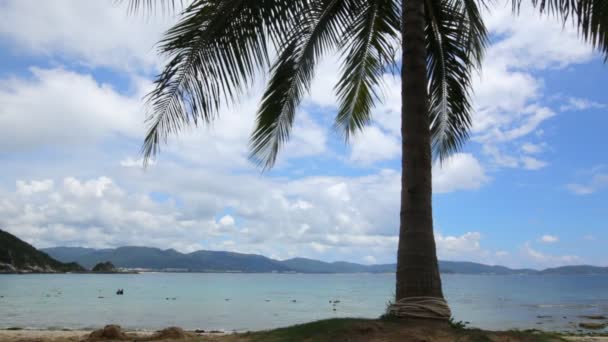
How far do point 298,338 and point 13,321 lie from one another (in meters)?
24.3

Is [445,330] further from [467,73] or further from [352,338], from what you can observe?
[467,73]

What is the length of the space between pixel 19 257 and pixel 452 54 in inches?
5954

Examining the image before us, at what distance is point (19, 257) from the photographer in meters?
137

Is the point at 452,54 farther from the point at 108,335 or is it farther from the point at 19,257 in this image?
the point at 19,257

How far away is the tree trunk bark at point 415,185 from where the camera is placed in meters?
6.52

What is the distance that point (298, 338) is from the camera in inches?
243

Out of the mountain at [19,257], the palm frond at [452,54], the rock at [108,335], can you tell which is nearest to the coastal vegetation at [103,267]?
the mountain at [19,257]

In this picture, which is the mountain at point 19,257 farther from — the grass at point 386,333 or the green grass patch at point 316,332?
the grass at point 386,333

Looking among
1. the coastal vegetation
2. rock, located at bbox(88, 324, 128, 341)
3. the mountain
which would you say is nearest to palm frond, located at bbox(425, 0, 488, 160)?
rock, located at bbox(88, 324, 128, 341)

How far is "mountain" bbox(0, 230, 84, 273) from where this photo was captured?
131m

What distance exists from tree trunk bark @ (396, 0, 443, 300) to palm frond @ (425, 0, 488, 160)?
5.46 feet

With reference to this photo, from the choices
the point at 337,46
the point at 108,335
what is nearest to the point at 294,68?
the point at 337,46

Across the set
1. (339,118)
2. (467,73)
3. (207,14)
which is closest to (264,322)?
(339,118)

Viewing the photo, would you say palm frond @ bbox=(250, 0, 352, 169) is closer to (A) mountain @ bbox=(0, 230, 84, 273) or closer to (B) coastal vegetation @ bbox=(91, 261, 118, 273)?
(A) mountain @ bbox=(0, 230, 84, 273)
